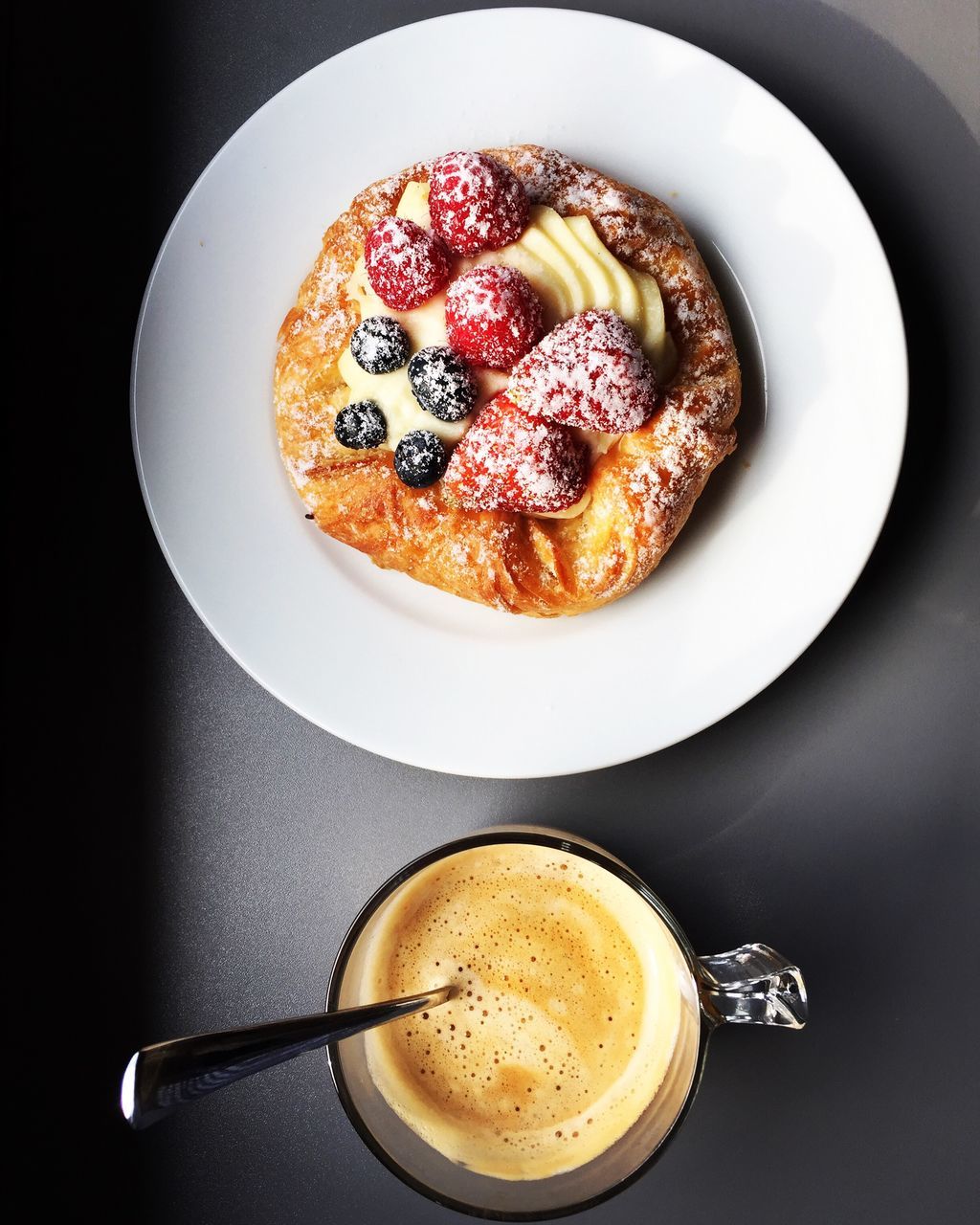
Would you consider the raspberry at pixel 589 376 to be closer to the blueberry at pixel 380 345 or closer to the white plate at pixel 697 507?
the blueberry at pixel 380 345

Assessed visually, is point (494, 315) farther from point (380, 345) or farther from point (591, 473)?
point (591, 473)

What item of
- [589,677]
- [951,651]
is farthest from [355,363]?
[951,651]

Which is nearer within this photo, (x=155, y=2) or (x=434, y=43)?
(x=434, y=43)

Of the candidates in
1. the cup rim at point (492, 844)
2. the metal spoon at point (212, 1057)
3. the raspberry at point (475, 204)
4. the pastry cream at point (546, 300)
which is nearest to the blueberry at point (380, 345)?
the pastry cream at point (546, 300)

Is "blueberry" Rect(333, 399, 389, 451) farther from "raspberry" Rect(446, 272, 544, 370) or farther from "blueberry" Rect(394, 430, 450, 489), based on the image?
"raspberry" Rect(446, 272, 544, 370)

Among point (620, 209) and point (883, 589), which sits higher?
point (620, 209)

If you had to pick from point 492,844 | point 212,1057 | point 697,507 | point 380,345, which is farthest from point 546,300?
point 212,1057

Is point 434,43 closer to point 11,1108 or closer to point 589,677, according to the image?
point 589,677

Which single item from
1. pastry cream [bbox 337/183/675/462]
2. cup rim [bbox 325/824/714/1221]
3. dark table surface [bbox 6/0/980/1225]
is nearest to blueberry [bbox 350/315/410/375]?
pastry cream [bbox 337/183/675/462]
